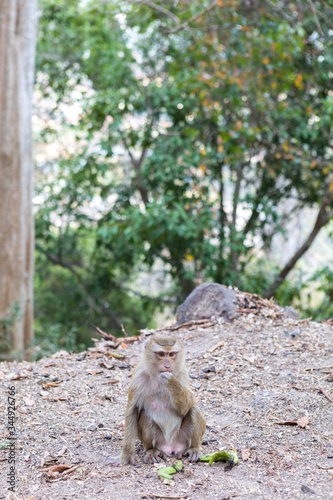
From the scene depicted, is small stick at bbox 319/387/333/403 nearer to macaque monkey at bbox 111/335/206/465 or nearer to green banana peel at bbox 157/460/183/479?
macaque monkey at bbox 111/335/206/465

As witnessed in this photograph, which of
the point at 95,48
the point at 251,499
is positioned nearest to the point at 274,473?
the point at 251,499

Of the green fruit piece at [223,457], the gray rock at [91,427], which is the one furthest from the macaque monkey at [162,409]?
the gray rock at [91,427]

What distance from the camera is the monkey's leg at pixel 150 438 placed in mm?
3215

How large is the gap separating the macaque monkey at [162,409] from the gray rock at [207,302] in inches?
84.9

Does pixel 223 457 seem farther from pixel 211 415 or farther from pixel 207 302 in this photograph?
pixel 207 302

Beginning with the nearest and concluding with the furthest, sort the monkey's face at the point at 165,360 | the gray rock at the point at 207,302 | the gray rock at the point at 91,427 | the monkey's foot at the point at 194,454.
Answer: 1. the monkey's face at the point at 165,360
2. the monkey's foot at the point at 194,454
3. the gray rock at the point at 91,427
4. the gray rock at the point at 207,302

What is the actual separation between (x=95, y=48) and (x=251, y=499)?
915cm

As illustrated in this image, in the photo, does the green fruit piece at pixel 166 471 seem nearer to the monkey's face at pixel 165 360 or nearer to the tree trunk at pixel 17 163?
the monkey's face at pixel 165 360

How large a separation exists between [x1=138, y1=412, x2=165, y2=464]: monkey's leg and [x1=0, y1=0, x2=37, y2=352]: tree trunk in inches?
209

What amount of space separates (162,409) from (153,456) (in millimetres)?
295

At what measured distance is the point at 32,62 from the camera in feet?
29.8

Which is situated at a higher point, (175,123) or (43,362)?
(175,123)

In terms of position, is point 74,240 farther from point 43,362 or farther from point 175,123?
point 43,362

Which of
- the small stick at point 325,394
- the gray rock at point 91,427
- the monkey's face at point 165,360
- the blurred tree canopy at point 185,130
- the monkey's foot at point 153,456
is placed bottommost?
the gray rock at point 91,427
